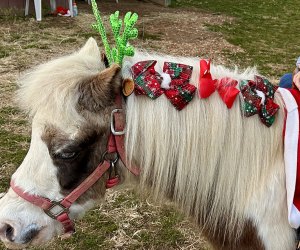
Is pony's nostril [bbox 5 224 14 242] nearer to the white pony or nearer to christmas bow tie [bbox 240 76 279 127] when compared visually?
the white pony

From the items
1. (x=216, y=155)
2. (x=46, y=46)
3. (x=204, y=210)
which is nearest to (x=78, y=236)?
(x=204, y=210)

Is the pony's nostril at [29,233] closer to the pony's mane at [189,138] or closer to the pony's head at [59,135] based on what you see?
the pony's head at [59,135]

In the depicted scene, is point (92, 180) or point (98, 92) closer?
point (98, 92)

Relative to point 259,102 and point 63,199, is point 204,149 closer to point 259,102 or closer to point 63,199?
point 259,102

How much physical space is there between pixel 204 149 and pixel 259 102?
270mm

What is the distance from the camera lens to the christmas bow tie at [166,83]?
5.15ft

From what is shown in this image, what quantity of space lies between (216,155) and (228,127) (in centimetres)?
11

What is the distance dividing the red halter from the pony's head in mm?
16

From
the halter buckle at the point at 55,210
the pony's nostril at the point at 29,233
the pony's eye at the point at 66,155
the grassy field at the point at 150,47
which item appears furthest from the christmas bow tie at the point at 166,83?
the grassy field at the point at 150,47

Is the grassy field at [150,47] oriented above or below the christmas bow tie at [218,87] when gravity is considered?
below

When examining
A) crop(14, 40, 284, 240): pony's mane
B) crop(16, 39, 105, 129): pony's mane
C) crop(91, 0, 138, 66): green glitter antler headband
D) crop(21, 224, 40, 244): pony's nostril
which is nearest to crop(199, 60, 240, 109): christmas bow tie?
crop(14, 40, 284, 240): pony's mane

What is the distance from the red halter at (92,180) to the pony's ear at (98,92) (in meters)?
0.04

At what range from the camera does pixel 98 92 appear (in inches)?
61.2

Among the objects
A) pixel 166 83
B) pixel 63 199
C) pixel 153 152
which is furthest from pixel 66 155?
pixel 166 83
